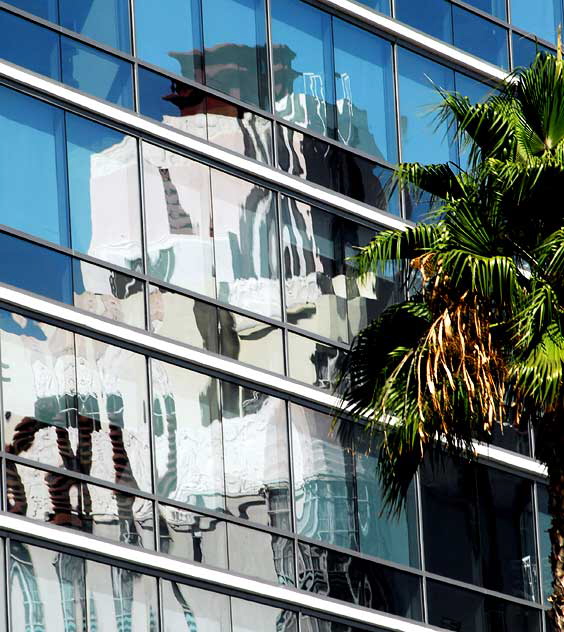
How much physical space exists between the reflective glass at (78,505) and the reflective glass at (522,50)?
1010 centimetres

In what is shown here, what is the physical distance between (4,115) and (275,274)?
13.8ft

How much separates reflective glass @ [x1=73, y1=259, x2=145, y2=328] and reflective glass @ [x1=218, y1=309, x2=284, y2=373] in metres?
1.23

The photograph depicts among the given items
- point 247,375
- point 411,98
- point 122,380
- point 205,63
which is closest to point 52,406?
point 122,380

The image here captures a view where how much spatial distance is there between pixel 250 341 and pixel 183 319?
3.39ft

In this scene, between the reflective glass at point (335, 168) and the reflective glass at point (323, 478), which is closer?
the reflective glass at point (323, 478)

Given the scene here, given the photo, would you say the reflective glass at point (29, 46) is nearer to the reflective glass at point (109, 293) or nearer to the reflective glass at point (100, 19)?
the reflective glass at point (100, 19)

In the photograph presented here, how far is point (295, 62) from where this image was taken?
95.5 ft

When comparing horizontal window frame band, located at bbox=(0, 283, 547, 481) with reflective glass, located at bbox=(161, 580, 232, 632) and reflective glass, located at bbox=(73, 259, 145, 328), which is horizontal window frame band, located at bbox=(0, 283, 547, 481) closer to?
reflective glass, located at bbox=(73, 259, 145, 328)

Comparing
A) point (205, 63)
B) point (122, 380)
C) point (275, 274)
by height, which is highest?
point (205, 63)

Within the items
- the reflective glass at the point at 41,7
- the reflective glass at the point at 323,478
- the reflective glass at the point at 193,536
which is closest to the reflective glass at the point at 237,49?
the reflective glass at the point at 41,7

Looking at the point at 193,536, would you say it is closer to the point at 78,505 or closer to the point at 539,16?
the point at 78,505

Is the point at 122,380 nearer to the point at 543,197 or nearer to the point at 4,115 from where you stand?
the point at 4,115

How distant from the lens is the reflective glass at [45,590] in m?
24.1

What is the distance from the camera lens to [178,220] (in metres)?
27.1
